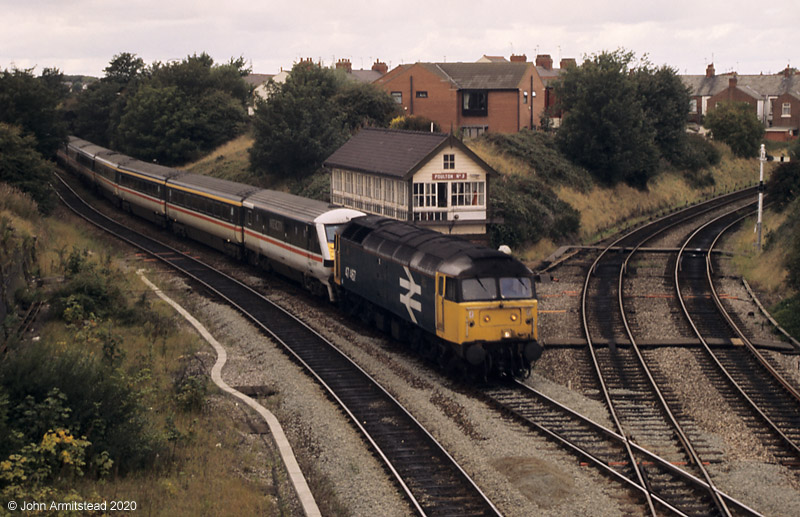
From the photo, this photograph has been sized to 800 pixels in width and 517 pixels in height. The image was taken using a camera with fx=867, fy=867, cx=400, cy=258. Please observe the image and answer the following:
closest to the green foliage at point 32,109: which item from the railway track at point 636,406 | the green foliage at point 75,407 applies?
the railway track at point 636,406

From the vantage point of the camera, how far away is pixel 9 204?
33031mm

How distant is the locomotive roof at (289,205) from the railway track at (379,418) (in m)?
3.07

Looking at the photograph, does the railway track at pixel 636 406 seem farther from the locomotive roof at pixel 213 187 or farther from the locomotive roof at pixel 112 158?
the locomotive roof at pixel 112 158

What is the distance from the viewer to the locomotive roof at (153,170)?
45469mm

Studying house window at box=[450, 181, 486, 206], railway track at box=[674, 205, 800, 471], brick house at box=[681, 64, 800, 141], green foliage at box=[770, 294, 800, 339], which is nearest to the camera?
railway track at box=[674, 205, 800, 471]

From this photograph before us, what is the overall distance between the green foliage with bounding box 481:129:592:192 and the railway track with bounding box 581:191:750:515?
19.2 meters

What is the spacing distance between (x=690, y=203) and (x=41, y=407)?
56286 millimetres

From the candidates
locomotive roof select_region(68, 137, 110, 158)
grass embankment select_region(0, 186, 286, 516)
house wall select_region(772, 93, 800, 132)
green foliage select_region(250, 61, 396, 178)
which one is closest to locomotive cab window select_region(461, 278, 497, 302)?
grass embankment select_region(0, 186, 286, 516)

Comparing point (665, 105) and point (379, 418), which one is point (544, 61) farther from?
point (379, 418)

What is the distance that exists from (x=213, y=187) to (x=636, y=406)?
2563cm

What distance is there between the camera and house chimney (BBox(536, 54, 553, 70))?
101444mm

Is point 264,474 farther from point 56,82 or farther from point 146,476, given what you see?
point 56,82

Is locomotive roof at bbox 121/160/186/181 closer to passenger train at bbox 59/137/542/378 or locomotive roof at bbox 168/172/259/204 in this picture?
locomotive roof at bbox 168/172/259/204

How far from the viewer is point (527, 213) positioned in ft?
140
